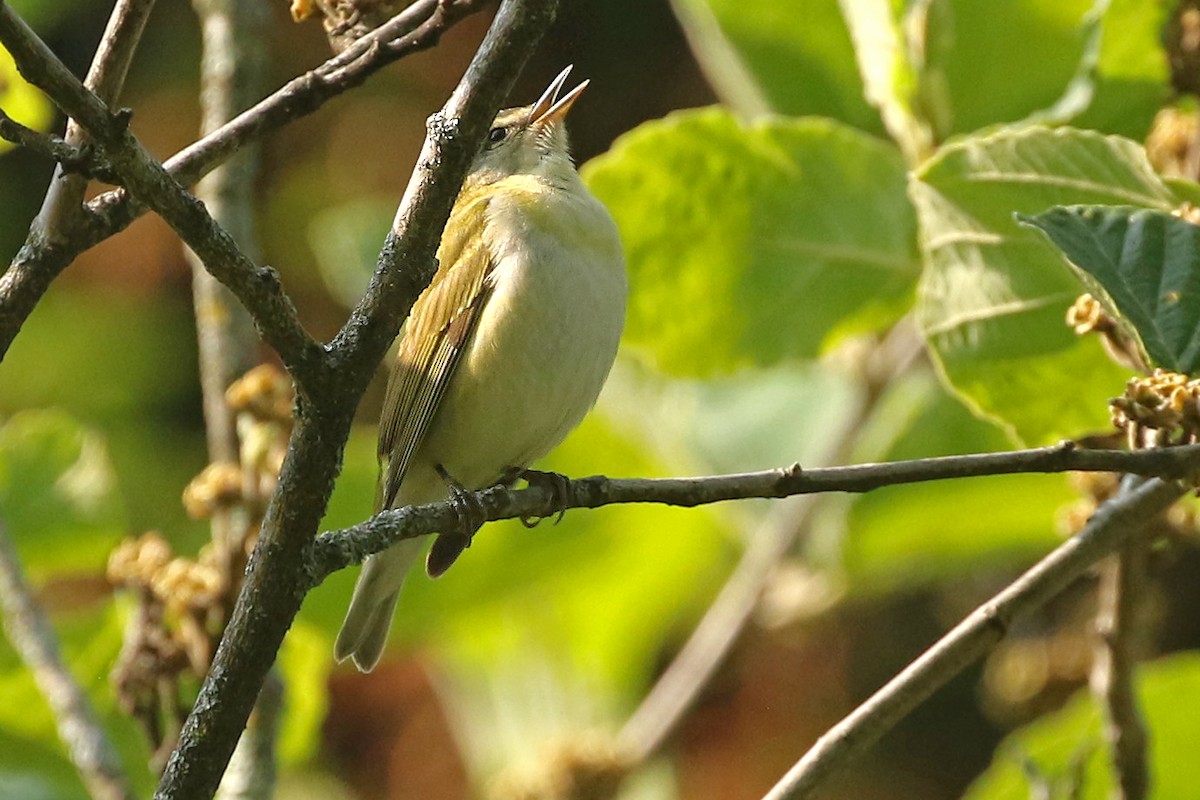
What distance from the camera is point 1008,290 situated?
2.05 m

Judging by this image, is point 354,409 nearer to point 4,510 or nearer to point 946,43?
point 946,43

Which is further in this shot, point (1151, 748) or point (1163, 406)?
point (1151, 748)

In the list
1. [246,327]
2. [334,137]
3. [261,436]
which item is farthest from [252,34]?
[334,137]

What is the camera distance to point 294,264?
17.5 ft

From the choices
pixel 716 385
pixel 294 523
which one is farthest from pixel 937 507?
pixel 294 523

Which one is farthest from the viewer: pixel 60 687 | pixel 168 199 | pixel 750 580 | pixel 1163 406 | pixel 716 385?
pixel 716 385

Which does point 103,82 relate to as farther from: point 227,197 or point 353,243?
point 353,243

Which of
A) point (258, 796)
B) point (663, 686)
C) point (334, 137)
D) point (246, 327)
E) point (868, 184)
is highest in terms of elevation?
point (334, 137)

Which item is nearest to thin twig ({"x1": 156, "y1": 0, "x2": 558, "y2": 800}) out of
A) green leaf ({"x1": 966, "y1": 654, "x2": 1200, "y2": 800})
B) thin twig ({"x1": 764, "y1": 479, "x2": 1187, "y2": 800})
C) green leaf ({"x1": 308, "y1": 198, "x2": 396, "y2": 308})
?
thin twig ({"x1": 764, "y1": 479, "x2": 1187, "y2": 800})

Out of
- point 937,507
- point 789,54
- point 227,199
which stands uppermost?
point 227,199

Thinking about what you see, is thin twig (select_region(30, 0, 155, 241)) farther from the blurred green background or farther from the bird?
the bird

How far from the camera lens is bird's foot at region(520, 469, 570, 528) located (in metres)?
2.13

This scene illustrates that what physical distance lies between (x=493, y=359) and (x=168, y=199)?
131cm

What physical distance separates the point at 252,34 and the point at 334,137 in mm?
2558
